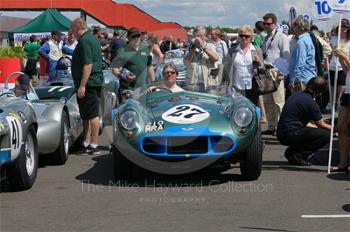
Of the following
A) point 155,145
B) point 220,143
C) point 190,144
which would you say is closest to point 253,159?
point 220,143

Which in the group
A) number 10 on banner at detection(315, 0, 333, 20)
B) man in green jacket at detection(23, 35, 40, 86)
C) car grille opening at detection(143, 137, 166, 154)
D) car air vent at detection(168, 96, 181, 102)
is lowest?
man in green jacket at detection(23, 35, 40, 86)

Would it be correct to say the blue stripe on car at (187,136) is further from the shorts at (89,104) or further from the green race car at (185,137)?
the shorts at (89,104)

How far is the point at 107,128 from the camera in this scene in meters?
11.3

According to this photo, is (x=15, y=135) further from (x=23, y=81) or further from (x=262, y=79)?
(x=262, y=79)

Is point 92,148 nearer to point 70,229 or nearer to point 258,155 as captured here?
point 258,155

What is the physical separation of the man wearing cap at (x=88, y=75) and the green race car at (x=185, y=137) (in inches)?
66.2

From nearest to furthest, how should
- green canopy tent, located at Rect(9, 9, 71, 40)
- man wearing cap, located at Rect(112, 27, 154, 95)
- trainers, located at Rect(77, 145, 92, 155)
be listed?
trainers, located at Rect(77, 145, 92, 155) < man wearing cap, located at Rect(112, 27, 154, 95) < green canopy tent, located at Rect(9, 9, 71, 40)

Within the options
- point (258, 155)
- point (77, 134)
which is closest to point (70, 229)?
point (258, 155)

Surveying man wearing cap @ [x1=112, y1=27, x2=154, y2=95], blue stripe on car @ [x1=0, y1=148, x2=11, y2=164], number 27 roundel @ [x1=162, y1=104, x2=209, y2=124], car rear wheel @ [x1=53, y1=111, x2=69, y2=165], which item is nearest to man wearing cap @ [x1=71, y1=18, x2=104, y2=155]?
car rear wheel @ [x1=53, y1=111, x2=69, y2=165]

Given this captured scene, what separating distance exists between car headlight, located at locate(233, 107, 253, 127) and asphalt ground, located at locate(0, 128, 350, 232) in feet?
2.09

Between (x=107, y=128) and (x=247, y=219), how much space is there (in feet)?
20.9

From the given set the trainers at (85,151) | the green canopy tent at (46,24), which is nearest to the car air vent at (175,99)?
the trainers at (85,151)

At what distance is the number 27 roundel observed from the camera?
656 cm

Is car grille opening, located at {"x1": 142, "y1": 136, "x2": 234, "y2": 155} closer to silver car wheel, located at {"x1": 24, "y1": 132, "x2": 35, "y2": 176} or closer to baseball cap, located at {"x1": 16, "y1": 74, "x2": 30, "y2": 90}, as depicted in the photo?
silver car wheel, located at {"x1": 24, "y1": 132, "x2": 35, "y2": 176}
